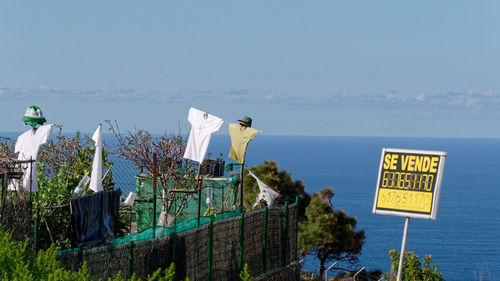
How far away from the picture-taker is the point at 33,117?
14.4m

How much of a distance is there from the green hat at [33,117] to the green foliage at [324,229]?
82.3 ft

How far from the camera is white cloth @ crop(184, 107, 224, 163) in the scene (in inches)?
694

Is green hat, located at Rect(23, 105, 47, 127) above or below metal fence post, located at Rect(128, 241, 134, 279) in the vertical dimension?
above

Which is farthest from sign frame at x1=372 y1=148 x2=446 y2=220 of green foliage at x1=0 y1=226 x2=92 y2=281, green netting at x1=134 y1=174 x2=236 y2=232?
green netting at x1=134 y1=174 x2=236 y2=232

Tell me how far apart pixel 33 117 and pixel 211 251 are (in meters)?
4.24

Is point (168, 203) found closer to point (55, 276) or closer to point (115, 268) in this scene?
point (115, 268)

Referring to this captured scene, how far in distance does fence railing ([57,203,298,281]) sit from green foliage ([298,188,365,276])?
19486mm

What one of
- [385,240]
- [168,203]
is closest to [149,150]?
[168,203]

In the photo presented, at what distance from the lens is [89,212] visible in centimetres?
1296

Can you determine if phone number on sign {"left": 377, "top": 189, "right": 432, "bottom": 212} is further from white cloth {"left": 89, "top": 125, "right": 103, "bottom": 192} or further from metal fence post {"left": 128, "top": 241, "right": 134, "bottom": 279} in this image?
white cloth {"left": 89, "top": 125, "right": 103, "bottom": 192}

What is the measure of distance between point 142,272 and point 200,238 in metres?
1.87

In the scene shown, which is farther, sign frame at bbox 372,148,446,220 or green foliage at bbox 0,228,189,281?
sign frame at bbox 372,148,446,220

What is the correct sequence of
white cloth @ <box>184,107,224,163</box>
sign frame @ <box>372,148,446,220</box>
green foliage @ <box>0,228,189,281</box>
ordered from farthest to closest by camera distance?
white cloth @ <box>184,107,224,163</box>
sign frame @ <box>372,148,446,220</box>
green foliage @ <box>0,228,189,281</box>

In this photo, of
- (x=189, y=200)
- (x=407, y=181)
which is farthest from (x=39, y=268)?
(x=189, y=200)
